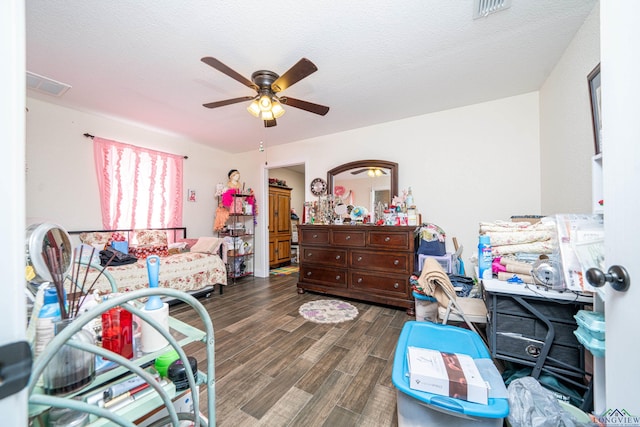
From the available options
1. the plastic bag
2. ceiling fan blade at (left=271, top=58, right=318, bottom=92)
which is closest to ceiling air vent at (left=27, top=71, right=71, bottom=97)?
ceiling fan blade at (left=271, top=58, right=318, bottom=92)

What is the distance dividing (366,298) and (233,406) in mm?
1916

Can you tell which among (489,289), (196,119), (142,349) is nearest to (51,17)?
(196,119)

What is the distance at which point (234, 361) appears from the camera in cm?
185

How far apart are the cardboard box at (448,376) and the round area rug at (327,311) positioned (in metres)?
1.57

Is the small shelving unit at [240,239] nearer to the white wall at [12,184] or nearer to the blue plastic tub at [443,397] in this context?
the blue plastic tub at [443,397]

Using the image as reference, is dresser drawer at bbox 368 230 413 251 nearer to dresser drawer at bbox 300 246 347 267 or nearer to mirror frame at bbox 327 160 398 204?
dresser drawer at bbox 300 246 347 267

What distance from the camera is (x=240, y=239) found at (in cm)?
435

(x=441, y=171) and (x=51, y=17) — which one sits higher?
(x=51, y=17)

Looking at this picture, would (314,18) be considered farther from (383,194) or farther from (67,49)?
(383,194)

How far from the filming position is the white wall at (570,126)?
1.56m

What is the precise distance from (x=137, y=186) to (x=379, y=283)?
148 inches

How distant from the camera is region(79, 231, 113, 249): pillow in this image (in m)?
2.91

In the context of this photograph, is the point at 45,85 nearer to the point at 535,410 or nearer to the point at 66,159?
the point at 66,159

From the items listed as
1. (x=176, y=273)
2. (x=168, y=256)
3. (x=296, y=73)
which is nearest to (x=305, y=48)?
(x=296, y=73)
